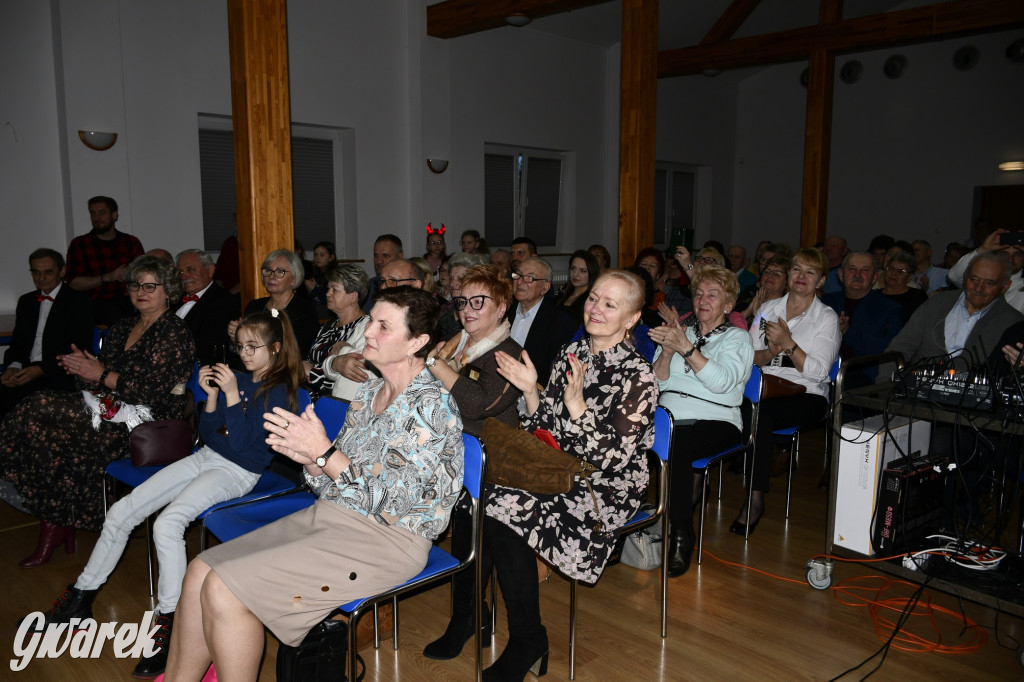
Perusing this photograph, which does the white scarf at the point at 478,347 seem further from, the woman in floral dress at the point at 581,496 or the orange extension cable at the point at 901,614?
the orange extension cable at the point at 901,614

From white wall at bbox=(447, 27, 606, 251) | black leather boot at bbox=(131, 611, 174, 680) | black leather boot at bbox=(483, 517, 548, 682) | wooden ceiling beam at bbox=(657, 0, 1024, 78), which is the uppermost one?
wooden ceiling beam at bbox=(657, 0, 1024, 78)

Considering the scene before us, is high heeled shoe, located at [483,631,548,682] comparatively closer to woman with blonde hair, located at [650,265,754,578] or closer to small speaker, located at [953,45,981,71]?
woman with blonde hair, located at [650,265,754,578]

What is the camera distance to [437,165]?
821 centimetres

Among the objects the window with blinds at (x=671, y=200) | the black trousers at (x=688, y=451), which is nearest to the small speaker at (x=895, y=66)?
the window with blinds at (x=671, y=200)

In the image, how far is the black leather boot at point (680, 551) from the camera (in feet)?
10.3

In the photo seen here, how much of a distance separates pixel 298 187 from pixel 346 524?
246 inches

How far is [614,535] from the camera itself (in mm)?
2379

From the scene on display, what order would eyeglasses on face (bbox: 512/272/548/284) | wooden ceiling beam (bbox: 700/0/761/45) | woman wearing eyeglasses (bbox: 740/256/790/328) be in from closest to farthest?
eyeglasses on face (bbox: 512/272/548/284) < woman wearing eyeglasses (bbox: 740/256/790/328) < wooden ceiling beam (bbox: 700/0/761/45)

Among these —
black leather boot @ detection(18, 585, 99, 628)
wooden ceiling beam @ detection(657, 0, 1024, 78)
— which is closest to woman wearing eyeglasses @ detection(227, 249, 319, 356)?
black leather boot @ detection(18, 585, 99, 628)

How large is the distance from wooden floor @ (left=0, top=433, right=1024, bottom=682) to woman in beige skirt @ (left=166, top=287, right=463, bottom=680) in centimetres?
61

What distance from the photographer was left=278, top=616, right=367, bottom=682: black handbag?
1.95 m

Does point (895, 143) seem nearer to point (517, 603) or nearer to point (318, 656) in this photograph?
point (517, 603)

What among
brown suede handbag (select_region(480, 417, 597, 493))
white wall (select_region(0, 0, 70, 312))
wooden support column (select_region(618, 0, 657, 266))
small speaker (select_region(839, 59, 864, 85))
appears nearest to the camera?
brown suede handbag (select_region(480, 417, 597, 493))

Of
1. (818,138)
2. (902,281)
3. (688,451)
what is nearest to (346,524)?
(688,451)
